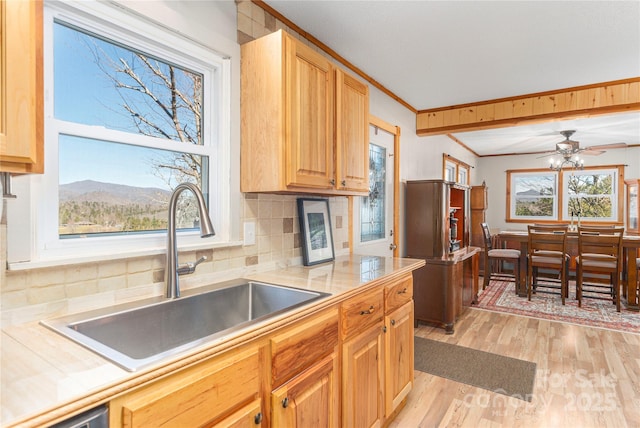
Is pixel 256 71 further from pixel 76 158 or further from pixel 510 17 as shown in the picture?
pixel 510 17

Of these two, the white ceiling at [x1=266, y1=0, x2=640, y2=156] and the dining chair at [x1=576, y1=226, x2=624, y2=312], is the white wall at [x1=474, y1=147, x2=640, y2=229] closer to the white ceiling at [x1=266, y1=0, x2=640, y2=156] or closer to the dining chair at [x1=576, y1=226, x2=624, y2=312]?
the dining chair at [x1=576, y1=226, x2=624, y2=312]

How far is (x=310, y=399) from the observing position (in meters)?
1.33

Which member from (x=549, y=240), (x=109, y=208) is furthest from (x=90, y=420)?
(x=549, y=240)

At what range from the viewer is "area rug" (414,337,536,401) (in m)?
2.51

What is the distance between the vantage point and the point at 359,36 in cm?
243

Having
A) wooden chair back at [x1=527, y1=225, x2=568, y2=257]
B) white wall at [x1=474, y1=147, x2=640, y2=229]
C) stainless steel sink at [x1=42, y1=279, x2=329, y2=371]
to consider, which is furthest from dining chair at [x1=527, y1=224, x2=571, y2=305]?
stainless steel sink at [x1=42, y1=279, x2=329, y2=371]

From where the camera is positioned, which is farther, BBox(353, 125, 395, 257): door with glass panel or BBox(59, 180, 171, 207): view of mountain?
BBox(353, 125, 395, 257): door with glass panel

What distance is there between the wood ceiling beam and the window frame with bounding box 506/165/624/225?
388cm

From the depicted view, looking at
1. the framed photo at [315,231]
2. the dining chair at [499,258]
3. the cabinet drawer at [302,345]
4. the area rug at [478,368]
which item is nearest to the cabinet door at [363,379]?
the cabinet drawer at [302,345]

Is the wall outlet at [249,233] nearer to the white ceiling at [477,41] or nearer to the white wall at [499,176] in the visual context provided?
the white ceiling at [477,41]

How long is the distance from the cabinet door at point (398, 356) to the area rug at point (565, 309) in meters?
2.67

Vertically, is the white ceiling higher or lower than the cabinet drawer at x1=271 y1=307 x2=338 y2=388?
higher

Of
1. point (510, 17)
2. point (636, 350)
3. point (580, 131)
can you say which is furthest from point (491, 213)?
point (510, 17)

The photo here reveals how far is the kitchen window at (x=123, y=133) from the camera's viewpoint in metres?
1.30
